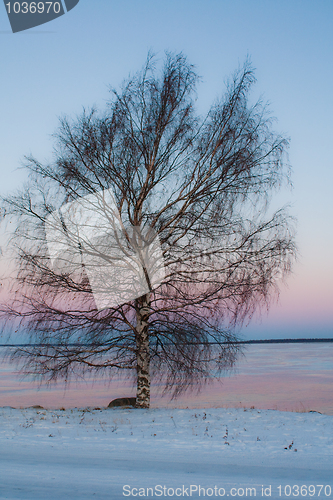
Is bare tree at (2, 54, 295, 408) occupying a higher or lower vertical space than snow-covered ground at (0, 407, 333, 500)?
higher

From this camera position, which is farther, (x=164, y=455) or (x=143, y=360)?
(x=143, y=360)

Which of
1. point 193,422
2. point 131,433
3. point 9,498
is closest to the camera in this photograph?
point 9,498

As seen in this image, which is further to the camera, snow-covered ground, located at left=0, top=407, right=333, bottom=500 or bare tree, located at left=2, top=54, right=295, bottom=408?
bare tree, located at left=2, top=54, right=295, bottom=408

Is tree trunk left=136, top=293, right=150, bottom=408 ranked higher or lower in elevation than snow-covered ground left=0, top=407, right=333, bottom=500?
higher

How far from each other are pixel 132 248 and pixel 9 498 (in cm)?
736

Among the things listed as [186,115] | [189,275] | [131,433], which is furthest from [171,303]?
[186,115]

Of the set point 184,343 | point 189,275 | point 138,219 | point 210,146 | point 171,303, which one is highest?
point 210,146

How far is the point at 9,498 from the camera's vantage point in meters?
4.44

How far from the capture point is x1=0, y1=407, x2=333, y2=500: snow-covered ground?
4.96 m

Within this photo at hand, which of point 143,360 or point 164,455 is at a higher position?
point 143,360

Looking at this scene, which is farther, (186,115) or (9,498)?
(186,115)

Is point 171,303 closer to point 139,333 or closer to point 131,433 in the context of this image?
point 139,333

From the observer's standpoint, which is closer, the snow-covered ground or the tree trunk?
the snow-covered ground

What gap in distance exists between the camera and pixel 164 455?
6.60 meters
